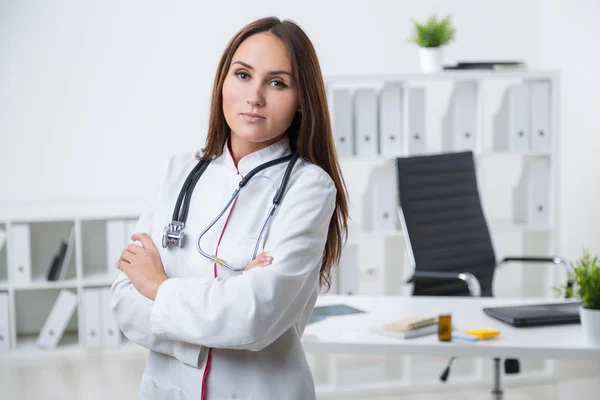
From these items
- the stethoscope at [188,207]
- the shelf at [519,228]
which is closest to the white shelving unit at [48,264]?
the shelf at [519,228]

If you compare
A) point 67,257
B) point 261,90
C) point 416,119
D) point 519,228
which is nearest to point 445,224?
point 416,119

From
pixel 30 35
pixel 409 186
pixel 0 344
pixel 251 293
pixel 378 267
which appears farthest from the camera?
pixel 378 267

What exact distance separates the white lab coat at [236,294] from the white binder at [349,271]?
99.9 inches

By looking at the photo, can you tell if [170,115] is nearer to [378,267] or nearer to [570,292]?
[378,267]

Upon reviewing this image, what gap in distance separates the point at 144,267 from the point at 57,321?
3.31 meters

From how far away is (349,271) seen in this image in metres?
4.13

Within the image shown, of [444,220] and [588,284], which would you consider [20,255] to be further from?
[588,284]

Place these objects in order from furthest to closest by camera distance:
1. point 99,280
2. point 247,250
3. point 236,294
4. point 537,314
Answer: point 99,280 < point 537,314 < point 247,250 < point 236,294

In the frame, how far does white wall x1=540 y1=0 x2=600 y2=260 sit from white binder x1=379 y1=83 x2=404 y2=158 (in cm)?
158

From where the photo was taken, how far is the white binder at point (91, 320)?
4.55 m

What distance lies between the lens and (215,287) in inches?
53.9

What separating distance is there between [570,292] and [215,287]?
1.21 m

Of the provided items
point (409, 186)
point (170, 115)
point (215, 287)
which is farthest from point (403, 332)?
point (170, 115)

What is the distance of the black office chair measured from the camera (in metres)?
3.38
